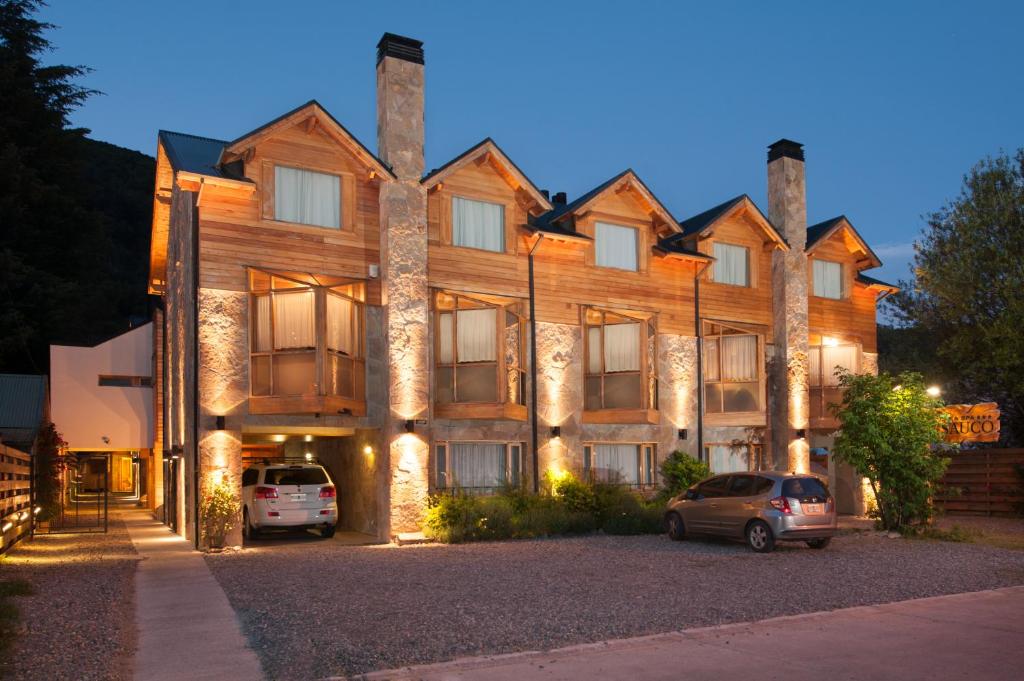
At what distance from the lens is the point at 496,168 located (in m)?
22.0

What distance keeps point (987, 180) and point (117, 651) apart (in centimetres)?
2669

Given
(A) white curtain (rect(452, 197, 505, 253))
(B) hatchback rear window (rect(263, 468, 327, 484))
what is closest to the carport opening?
(B) hatchback rear window (rect(263, 468, 327, 484))

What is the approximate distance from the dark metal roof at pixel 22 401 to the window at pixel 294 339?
12757 mm

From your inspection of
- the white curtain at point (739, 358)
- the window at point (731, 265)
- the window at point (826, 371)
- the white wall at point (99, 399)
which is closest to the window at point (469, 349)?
the white curtain at point (739, 358)

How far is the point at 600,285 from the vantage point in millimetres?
23219

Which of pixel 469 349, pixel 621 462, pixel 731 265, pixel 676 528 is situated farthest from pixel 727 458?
pixel 469 349

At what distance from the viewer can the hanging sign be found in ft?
72.9

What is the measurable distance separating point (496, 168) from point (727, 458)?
10541 mm

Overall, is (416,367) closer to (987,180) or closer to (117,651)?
(117,651)

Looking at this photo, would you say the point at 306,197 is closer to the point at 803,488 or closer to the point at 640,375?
the point at 640,375

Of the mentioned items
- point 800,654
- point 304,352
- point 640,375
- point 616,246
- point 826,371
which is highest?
point 616,246

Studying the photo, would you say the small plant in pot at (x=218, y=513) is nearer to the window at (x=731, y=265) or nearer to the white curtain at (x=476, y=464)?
the white curtain at (x=476, y=464)

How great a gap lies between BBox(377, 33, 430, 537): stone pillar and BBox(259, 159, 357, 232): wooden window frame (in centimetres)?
70

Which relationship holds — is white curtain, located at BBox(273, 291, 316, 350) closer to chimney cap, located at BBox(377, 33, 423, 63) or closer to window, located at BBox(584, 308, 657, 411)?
chimney cap, located at BBox(377, 33, 423, 63)
